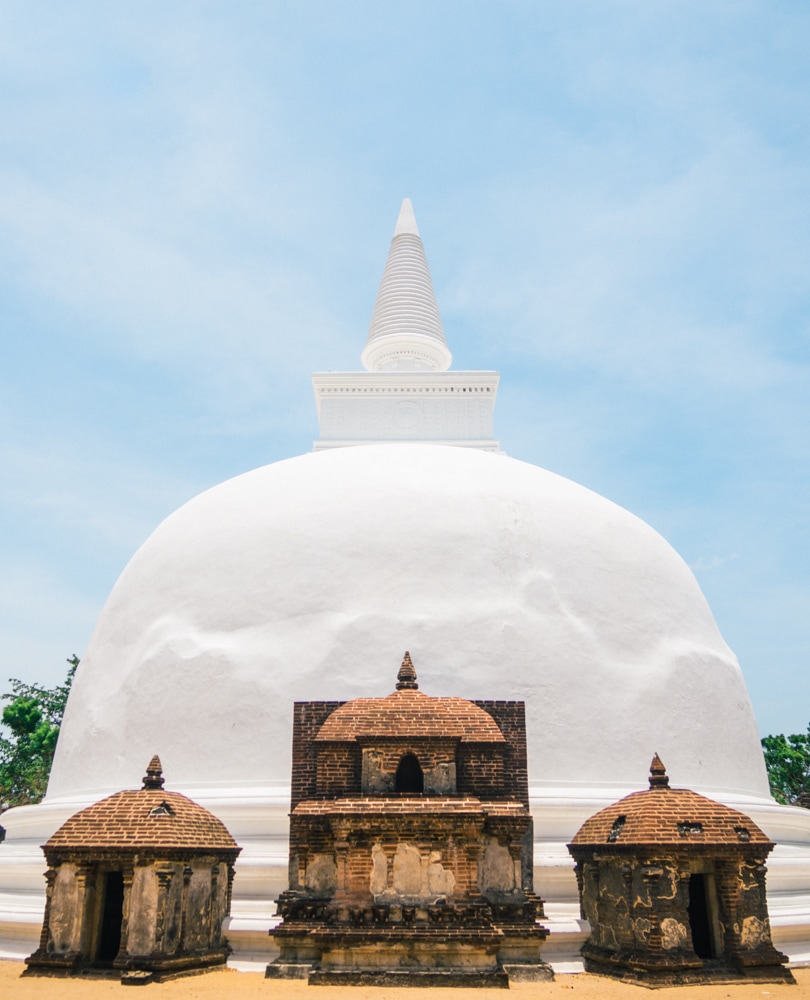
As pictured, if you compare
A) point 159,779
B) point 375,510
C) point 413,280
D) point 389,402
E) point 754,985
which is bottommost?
point 754,985

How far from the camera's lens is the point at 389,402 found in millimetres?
20625

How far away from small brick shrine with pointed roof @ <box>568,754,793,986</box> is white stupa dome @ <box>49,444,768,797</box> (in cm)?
201

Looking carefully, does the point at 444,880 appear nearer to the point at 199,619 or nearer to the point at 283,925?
the point at 283,925

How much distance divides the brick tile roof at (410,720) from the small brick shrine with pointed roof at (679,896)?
1949 mm

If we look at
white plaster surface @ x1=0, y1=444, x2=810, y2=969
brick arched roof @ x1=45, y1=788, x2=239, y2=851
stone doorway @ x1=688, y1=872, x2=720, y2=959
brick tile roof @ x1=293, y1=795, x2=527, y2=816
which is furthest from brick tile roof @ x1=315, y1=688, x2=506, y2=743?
stone doorway @ x1=688, y1=872, x2=720, y2=959

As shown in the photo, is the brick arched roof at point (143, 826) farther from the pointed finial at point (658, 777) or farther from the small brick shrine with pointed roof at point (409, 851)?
the pointed finial at point (658, 777)

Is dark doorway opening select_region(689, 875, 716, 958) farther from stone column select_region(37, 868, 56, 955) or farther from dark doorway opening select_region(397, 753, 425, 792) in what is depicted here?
stone column select_region(37, 868, 56, 955)

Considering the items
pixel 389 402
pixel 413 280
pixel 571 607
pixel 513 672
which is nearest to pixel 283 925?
pixel 513 672

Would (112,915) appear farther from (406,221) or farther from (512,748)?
(406,221)

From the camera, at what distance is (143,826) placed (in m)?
10.1

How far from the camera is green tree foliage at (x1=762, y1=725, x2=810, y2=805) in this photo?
30.2 meters

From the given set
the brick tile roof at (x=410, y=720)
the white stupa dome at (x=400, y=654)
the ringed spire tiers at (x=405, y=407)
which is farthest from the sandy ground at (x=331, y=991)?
the ringed spire tiers at (x=405, y=407)

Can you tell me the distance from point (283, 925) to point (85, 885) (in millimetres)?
2382

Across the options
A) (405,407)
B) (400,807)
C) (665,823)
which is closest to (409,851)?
(400,807)
